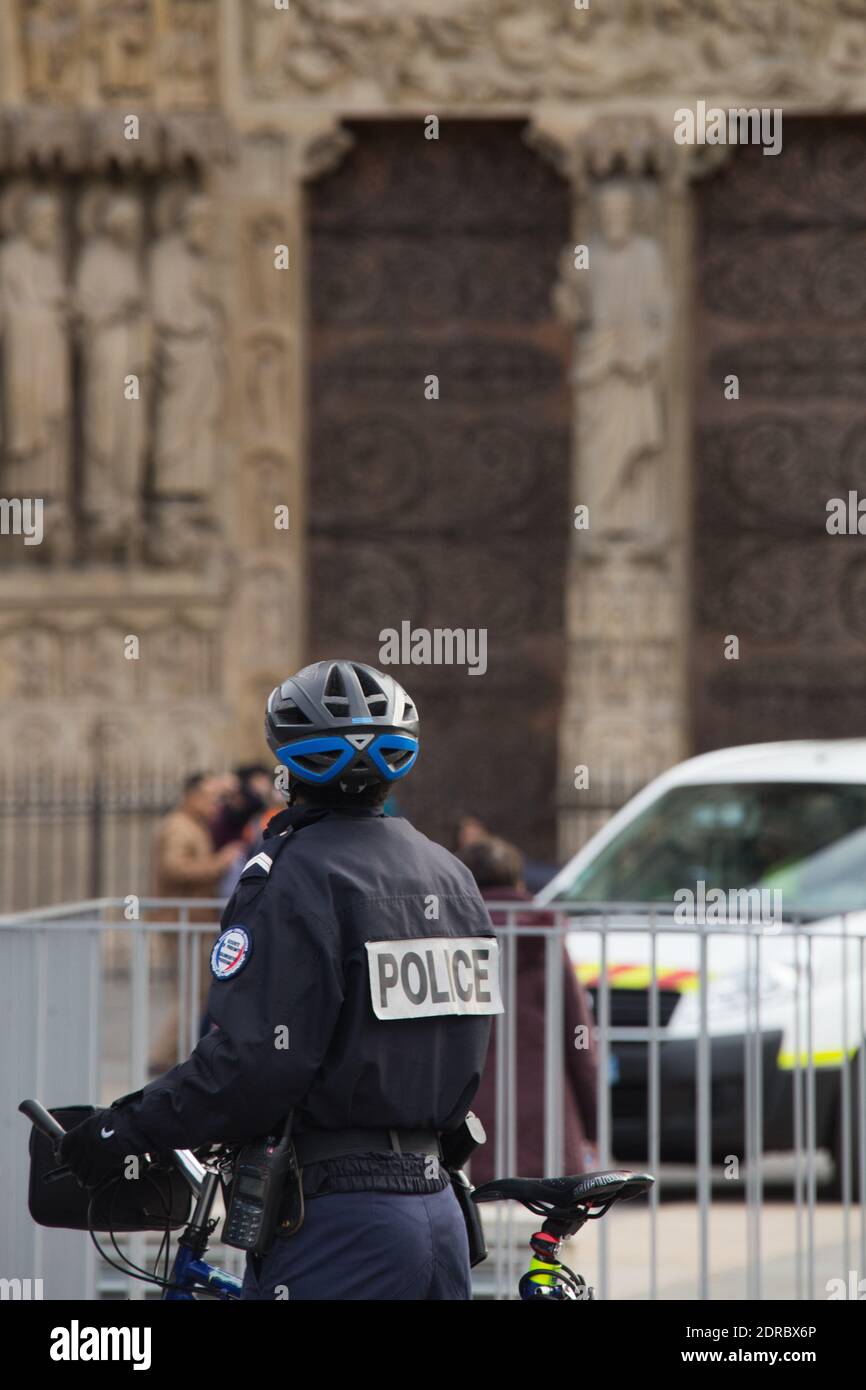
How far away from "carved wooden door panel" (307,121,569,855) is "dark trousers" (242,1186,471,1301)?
43.2ft

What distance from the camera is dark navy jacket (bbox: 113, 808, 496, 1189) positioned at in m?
3.74

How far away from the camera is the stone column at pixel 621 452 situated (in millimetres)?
16375

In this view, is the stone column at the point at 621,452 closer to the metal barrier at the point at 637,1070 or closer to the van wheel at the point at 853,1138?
the metal barrier at the point at 637,1070

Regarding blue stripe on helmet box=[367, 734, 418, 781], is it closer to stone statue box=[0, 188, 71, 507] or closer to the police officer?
the police officer

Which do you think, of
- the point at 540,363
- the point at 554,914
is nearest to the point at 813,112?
the point at 540,363

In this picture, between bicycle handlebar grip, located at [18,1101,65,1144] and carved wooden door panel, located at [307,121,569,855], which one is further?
carved wooden door panel, located at [307,121,569,855]

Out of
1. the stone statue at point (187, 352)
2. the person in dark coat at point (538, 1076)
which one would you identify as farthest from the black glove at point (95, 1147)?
the stone statue at point (187, 352)

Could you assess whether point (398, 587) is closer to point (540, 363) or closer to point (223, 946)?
point (540, 363)

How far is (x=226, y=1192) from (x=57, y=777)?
12639 mm

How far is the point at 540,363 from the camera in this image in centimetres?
1716

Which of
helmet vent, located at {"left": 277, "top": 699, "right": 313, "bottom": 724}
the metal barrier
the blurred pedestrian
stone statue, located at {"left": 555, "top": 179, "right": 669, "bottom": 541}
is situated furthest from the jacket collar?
stone statue, located at {"left": 555, "top": 179, "right": 669, "bottom": 541}

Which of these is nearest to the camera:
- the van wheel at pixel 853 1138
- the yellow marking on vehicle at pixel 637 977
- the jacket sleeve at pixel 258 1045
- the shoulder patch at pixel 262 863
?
the jacket sleeve at pixel 258 1045

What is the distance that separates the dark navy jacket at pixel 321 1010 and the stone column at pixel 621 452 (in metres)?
12.4

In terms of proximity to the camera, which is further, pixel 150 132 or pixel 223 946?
pixel 150 132
